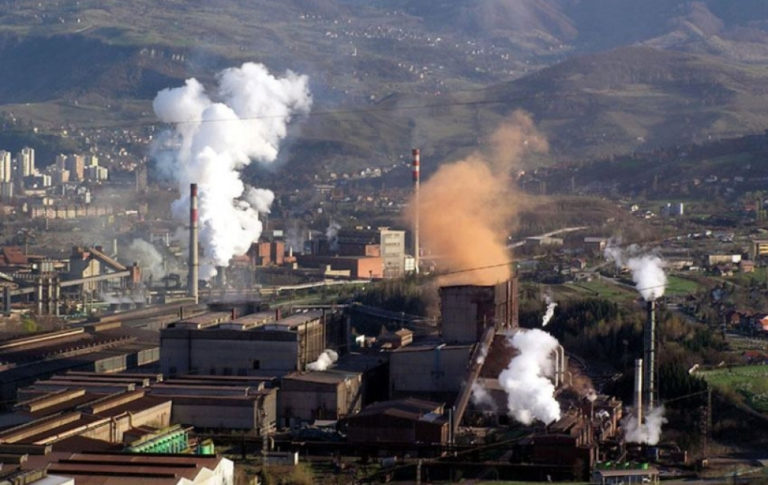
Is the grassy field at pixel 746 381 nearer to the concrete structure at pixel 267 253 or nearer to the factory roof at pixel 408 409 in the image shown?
the factory roof at pixel 408 409

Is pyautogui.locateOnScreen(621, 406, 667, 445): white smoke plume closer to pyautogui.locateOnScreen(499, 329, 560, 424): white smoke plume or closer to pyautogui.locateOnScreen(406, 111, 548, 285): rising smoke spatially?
pyautogui.locateOnScreen(499, 329, 560, 424): white smoke plume

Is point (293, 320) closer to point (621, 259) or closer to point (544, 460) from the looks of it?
point (544, 460)

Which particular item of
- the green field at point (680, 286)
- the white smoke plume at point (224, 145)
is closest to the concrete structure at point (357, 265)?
the white smoke plume at point (224, 145)

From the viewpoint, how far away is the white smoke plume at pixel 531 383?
70.7 ft

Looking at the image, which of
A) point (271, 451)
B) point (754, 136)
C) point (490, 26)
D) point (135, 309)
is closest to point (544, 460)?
point (271, 451)

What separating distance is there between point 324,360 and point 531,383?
384 cm

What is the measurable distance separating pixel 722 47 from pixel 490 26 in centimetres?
2681

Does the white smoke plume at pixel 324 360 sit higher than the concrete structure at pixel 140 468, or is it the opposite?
the white smoke plume at pixel 324 360

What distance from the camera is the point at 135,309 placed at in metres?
35.3

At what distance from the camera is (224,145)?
39.8 metres

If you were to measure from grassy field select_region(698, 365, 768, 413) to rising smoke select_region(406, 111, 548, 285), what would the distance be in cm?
436

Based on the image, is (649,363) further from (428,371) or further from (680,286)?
(680,286)

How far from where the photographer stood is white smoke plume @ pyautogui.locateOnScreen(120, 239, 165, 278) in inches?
1645

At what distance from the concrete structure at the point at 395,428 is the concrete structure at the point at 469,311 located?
3983mm
